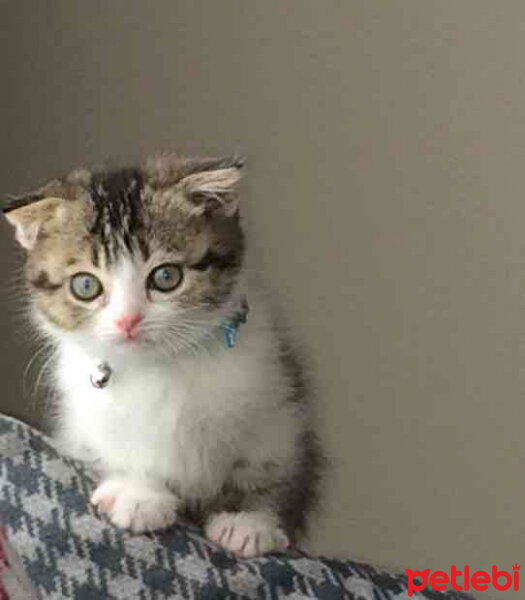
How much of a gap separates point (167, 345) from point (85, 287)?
0.09 metres

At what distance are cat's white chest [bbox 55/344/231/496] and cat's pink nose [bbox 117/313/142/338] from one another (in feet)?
0.25

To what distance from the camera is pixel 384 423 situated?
169 centimetres

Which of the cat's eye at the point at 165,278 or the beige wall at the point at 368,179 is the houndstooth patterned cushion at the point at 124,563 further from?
the beige wall at the point at 368,179

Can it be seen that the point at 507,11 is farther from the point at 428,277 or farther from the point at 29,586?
the point at 29,586

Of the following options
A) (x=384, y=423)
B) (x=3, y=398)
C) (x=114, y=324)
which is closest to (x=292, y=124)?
(x=384, y=423)

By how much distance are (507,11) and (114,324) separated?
874 millimetres

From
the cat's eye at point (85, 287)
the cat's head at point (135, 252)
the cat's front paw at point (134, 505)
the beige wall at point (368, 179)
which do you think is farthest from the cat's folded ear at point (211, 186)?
the beige wall at point (368, 179)

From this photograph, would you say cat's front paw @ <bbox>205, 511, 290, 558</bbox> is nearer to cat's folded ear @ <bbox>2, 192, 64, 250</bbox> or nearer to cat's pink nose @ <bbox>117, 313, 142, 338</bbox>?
cat's pink nose @ <bbox>117, 313, 142, 338</bbox>

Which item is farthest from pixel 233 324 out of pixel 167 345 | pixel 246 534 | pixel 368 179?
pixel 368 179

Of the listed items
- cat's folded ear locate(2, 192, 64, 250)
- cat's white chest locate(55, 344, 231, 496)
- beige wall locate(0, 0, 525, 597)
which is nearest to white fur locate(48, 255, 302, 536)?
cat's white chest locate(55, 344, 231, 496)

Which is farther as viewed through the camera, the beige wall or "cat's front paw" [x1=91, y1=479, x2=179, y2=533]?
the beige wall

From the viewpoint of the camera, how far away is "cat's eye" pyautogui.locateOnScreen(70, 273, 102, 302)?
971 mm

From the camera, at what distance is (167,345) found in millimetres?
976

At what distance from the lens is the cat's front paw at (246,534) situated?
94 cm
